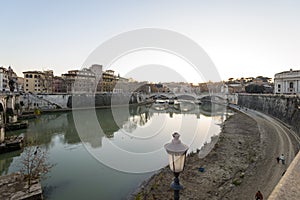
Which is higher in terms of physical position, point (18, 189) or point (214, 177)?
point (18, 189)

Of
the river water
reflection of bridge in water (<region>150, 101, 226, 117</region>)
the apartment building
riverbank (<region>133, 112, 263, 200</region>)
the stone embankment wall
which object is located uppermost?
the apartment building

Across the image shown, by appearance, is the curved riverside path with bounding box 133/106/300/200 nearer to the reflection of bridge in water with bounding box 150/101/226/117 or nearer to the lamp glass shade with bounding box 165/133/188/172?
the lamp glass shade with bounding box 165/133/188/172

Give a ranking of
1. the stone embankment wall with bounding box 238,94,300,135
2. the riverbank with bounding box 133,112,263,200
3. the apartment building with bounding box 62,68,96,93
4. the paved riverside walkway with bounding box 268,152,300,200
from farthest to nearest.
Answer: the apartment building with bounding box 62,68,96,93 < the stone embankment wall with bounding box 238,94,300,135 < the riverbank with bounding box 133,112,263,200 < the paved riverside walkway with bounding box 268,152,300,200

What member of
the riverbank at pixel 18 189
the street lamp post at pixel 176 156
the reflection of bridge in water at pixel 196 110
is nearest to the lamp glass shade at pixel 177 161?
the street lamp post at pixel 176 156

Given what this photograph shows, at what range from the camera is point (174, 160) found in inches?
79.4

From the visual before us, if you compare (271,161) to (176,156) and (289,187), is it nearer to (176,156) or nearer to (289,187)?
(289,187)

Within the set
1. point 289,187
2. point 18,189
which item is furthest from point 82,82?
point 289,187

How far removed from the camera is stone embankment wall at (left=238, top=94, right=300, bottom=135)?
1458 centimetres

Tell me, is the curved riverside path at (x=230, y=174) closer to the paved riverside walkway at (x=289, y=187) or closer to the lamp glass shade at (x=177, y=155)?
the paved riverside walkway at (x=289, y=187)

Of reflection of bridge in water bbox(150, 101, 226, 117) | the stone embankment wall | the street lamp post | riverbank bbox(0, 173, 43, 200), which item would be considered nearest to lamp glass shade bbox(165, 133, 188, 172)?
the street lamp post

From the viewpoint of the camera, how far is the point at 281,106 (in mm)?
19078

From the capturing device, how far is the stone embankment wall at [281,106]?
1458 cm

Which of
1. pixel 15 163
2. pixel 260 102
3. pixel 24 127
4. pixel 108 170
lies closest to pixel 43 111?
pixel 24 127

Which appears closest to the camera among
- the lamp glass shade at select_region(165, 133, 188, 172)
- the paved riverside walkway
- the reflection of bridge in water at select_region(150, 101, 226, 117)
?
the paved riverside walkway
